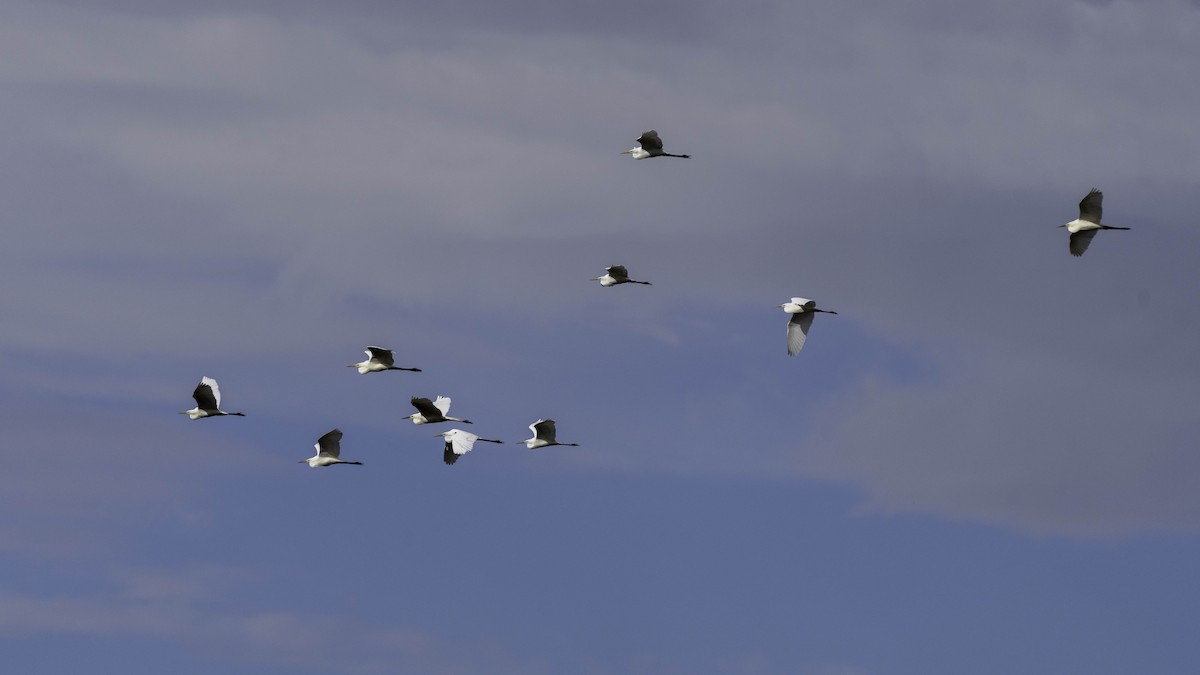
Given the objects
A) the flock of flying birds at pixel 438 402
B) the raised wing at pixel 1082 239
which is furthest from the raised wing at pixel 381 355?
the raised wing at pixel 1082 239

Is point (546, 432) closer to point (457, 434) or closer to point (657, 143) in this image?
point (457, 434)

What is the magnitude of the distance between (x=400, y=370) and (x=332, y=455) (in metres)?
7.34

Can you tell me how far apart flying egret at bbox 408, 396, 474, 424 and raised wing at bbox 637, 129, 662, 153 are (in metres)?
→ 19.5

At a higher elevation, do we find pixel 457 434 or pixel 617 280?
pixel 617 280

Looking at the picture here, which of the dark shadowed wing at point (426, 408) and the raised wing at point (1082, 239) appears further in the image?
the dark shadowed wing at point (426, 408)

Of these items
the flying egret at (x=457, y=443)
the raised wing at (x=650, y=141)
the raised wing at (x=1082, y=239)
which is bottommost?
the flying egret at (x=457, y=443)

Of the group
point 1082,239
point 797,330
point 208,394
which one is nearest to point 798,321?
point 797,330

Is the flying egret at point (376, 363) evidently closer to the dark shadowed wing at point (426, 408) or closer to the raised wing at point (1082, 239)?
the dark shadowed wing at point (426, 408)

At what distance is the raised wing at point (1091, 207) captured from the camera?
131m

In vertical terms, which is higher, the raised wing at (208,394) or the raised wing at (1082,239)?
the raised wing at (1082,239)

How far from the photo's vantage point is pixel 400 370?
145000 mm

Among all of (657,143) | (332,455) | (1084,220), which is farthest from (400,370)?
(1084,220)

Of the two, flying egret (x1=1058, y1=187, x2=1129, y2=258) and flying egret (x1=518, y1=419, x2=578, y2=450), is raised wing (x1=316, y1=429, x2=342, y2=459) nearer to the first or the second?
flying egret (x1=518, y1=419, x2=578, y2=450)

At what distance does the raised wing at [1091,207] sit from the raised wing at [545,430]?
34.3 meters
